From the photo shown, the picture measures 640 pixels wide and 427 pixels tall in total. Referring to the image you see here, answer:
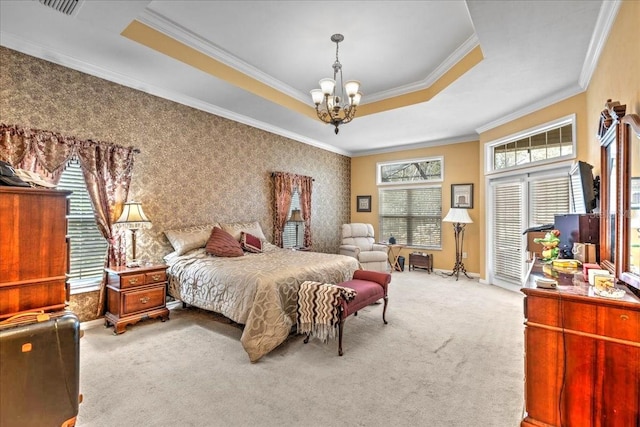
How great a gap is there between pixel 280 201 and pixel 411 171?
336 centimetres

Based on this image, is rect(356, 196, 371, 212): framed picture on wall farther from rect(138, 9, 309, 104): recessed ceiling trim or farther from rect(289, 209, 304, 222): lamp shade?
rect(138, 9, 309, 104): recessed ceiling trim

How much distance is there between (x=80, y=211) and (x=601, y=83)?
5.53m

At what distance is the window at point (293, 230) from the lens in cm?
603

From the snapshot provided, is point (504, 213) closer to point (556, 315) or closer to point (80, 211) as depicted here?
point (556, 315)

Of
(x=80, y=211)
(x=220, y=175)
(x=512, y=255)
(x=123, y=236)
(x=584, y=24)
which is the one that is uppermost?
(x=584, y=24)

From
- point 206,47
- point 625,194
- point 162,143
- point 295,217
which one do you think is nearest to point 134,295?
point 162,143

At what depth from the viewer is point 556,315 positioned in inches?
64.0

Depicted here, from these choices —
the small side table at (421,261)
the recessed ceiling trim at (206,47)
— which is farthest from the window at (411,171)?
the recessed ceiling trim at (206,47)

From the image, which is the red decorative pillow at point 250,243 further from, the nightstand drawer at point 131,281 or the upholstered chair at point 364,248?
the upholstered chair at point 364,248

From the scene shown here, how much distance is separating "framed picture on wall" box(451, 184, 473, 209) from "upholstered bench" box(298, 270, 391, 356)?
3581 millimetres

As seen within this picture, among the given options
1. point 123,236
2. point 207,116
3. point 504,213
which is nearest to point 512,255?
point 504,213

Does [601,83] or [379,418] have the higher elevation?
[601,83]

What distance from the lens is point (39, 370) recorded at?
5.25 feet

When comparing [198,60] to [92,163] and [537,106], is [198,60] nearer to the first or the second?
[92,163]
